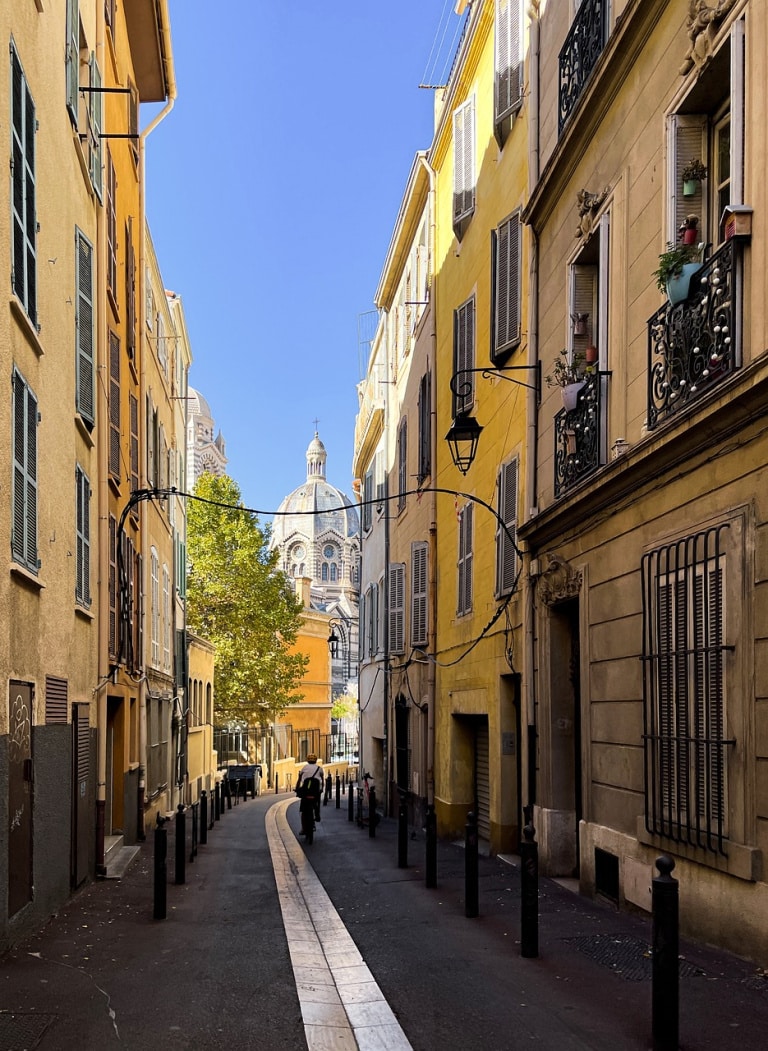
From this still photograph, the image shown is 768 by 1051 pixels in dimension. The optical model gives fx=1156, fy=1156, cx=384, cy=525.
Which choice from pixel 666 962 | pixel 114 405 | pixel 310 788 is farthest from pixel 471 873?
pixel 310 788

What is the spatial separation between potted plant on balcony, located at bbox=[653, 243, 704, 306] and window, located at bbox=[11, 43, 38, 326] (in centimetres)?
471

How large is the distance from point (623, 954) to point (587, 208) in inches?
269

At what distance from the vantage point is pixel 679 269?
8359 millimetres

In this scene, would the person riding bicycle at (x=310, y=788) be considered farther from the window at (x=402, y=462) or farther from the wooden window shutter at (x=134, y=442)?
the window at (x=402, y=462)

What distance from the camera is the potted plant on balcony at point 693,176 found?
873cm

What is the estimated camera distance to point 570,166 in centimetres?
1197

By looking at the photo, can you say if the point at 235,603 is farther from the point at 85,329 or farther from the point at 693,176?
the point at 693,176

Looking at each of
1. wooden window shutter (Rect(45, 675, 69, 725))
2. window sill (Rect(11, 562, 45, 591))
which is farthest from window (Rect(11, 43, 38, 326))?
wooden window shutter (Rect(45, 675, 69, 725))

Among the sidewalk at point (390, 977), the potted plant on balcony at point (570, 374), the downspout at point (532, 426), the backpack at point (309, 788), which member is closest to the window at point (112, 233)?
the downspout at point (532, 426)

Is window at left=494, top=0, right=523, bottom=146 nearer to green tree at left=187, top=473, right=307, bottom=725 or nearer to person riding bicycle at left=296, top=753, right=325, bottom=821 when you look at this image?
person riding bicycle at left=296, top=753, right=325, bottom=821

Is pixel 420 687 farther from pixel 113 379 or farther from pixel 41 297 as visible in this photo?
pixel 41 297

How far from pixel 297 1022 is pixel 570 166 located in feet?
29.3

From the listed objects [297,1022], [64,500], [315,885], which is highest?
[64,500]

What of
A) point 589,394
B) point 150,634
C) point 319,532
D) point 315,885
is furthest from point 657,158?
point 319,532
